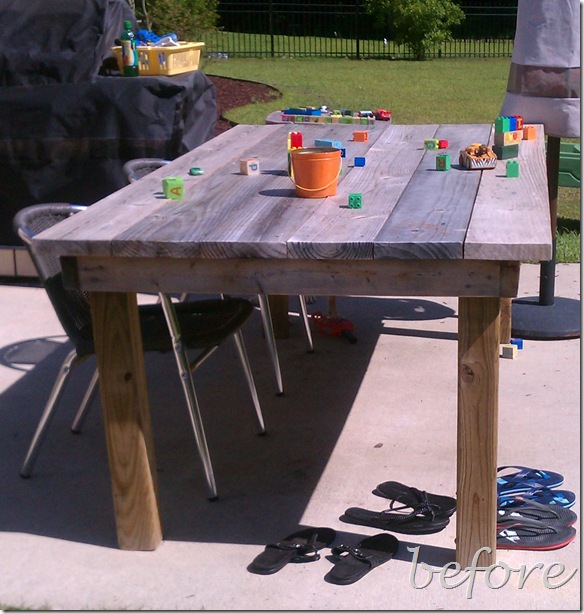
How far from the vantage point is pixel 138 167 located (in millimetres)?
4348

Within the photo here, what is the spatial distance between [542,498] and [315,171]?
4.34 feet

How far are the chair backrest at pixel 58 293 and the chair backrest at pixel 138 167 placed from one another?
408mm

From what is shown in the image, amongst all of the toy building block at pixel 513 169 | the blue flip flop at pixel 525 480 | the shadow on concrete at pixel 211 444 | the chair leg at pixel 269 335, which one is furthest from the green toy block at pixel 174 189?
the blue flip flop at pixel 525 480

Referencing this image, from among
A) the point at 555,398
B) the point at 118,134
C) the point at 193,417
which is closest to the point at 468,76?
the point at 118,134

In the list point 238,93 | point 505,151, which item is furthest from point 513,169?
point 238,93

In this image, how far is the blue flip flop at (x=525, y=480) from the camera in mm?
3363

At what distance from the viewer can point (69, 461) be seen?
12.4ft

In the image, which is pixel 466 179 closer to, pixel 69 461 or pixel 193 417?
pixel 193 417

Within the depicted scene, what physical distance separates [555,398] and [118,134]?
9.62ft

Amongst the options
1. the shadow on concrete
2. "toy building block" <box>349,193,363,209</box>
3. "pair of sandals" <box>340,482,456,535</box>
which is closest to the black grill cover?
the shadow on concrete

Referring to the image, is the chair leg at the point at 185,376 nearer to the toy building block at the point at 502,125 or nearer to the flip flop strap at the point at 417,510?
the flip flop strap at the point at 417,510

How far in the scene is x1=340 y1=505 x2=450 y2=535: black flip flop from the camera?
3148 millimetres

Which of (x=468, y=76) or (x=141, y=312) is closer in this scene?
(x=141, y=312)

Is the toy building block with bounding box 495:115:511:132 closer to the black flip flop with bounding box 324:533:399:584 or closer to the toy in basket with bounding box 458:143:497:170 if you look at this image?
the toy in basket with bounding box 458:143:497:170
